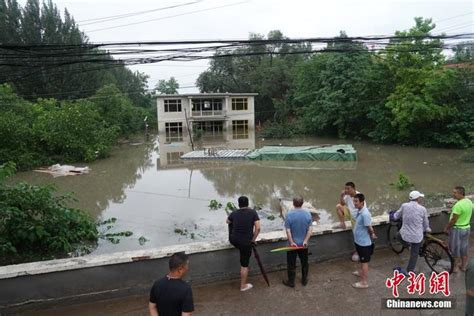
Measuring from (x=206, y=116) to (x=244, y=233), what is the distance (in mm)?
41692

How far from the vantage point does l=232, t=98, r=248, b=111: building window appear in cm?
4847

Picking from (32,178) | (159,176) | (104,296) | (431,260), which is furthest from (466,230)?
(32,178)

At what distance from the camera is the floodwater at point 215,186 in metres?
11.5

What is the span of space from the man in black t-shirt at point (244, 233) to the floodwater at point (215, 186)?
512 cm

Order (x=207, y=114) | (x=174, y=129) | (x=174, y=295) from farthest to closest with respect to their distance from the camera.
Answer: (x=207, y=114) < (x=174, y=129) < (x=174, y=295)

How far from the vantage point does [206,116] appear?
46125 mm

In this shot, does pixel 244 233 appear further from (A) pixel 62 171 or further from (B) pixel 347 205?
(A) pixel 62 171

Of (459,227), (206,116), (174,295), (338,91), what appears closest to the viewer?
(174,295)

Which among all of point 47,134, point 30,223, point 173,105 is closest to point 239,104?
point 173,105

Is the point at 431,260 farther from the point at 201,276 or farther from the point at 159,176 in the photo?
the point at 159,176

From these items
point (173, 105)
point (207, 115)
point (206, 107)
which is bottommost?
point (207, 115)

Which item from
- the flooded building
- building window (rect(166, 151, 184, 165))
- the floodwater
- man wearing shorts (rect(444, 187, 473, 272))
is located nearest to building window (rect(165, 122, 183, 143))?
the flooded building

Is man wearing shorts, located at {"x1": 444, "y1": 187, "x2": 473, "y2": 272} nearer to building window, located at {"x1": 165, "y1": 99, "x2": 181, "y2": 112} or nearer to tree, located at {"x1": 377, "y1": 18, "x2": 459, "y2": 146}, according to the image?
tree, located at {"x1": 377, "y1": 18, "x2": 459, "y2": 146}

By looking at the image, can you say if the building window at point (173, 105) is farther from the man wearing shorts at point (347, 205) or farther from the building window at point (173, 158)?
the man wearing shorts at point (347, 205)
